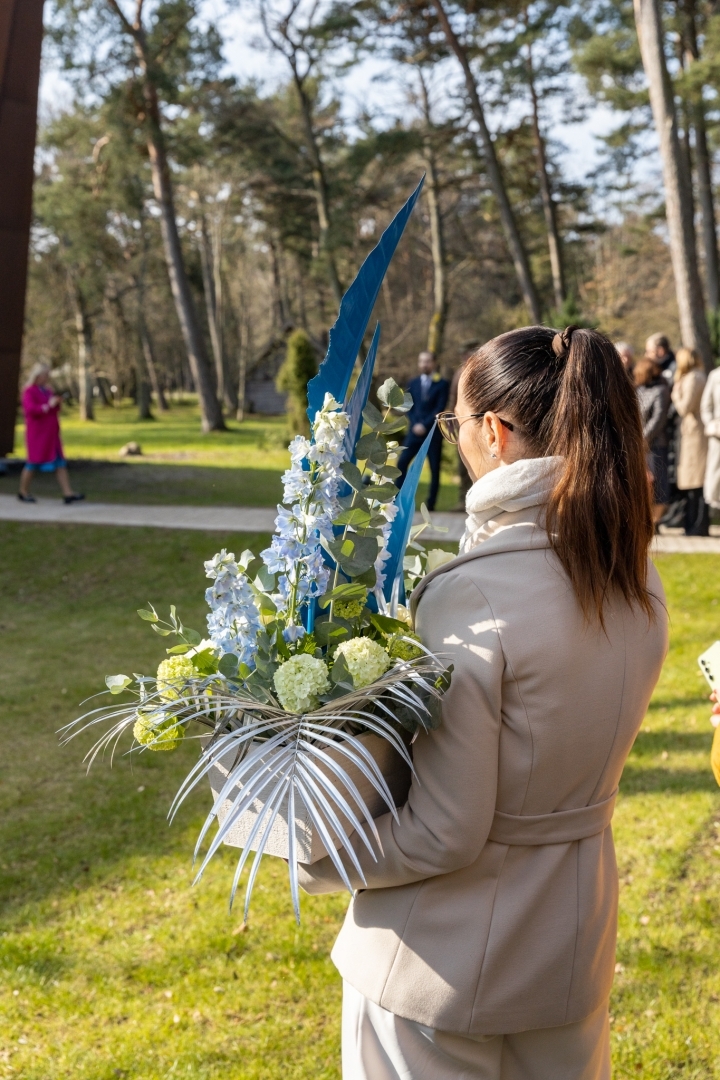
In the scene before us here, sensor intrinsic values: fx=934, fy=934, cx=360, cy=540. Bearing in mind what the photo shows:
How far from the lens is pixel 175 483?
15.0 metres

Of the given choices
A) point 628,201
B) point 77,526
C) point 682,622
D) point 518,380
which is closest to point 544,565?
point 518,380

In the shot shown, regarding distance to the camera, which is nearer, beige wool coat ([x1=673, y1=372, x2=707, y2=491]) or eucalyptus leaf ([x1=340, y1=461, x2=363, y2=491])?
eucalyptus leaf ([x1=340, y1=461, x2=363, y2=491])

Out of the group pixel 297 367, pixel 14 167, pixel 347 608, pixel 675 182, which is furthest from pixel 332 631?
pixel 297 367

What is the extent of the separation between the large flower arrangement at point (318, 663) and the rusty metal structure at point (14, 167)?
11900mm

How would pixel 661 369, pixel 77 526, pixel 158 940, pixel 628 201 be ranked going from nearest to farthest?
1. pixel 158 940
2. pixel 661 369
3. pixel 77 526
4. pixel 628 201

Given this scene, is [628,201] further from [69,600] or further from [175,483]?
[69,600]

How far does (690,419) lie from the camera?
29.0 feet

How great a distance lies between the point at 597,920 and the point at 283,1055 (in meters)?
1.72

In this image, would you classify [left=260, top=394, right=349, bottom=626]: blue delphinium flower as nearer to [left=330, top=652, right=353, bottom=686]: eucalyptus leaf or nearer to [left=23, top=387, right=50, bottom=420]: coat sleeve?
[left=330, top=652, right=353, bottom=686]: eucalyptus leaf

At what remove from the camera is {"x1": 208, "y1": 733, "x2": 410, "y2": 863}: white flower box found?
1359 mm

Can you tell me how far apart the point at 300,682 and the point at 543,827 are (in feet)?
1.54

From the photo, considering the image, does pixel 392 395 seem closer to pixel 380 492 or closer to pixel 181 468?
pixel 380 492

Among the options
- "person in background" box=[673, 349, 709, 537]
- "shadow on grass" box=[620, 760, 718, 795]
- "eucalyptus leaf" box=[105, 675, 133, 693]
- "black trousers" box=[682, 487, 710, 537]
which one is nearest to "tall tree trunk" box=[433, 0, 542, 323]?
"black trousers" box=[682, 487, 710, 537]

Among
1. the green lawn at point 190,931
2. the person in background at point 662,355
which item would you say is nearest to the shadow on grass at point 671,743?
the green lawn at point 190,931
